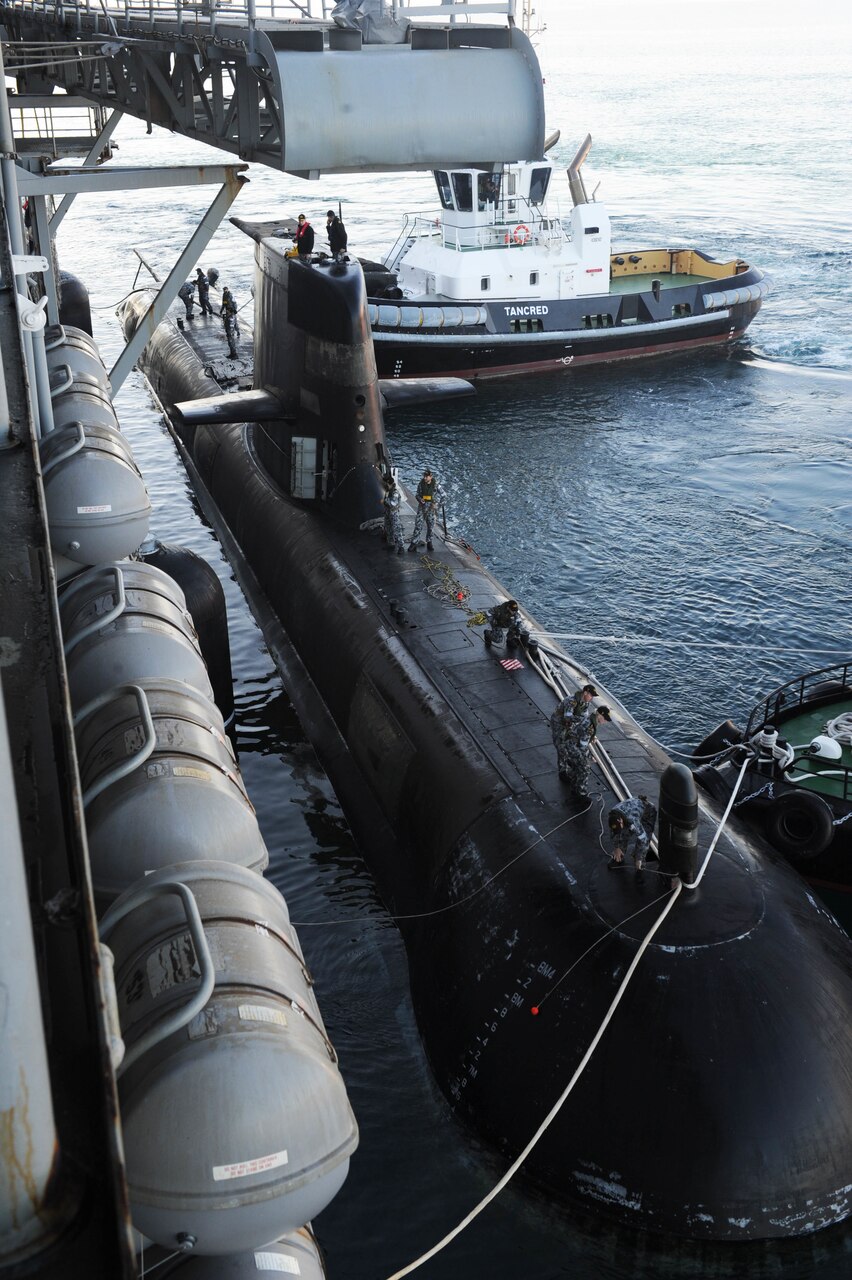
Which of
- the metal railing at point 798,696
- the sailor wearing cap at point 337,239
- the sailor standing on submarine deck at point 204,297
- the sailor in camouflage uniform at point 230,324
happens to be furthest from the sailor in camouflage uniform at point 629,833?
→ the sailor standing on submarine deck at point 204,297

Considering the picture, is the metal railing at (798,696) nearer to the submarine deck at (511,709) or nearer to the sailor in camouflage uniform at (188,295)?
the submarine deck at (511,709)

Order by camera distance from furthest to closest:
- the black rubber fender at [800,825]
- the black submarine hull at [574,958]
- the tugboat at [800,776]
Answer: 1. the tugboat at [800,776]
2. the black rubber fender at [800,825]
3. the black submarine hull at [574,958]

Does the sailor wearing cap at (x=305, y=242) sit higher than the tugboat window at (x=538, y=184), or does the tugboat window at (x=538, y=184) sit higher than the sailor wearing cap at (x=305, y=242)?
the tugboat window at (x=538, y=184)

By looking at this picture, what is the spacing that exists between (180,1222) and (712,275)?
124ft

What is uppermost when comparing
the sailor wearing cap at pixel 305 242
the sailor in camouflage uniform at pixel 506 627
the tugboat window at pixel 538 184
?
the tugboat window at pixel 538 184

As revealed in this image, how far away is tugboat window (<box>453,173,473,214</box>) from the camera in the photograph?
1307 inches

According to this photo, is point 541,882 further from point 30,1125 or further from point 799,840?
point 30,1125

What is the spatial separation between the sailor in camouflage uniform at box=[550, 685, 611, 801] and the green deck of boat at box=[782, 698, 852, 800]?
313 centimetres

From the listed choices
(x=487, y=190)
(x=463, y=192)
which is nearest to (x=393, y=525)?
(x=463, y=192)

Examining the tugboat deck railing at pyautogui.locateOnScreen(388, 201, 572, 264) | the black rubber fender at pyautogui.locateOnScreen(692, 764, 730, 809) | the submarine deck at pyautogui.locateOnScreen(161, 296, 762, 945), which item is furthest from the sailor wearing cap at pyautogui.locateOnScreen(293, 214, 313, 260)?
the tugboat deck railing at pyautogui.locateOnScreen(388, 201, 572, 264)

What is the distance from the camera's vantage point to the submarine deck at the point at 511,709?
10031 millimetres

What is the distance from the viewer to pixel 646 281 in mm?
39656

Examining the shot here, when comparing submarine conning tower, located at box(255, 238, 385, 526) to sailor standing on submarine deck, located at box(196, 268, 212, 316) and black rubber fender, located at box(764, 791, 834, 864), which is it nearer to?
black rubber fender, located at box(764, 791, 834, 864)

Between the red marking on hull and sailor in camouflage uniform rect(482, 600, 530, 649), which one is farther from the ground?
sailor in camouflage uniform rect(482, 600, 530, 649)
